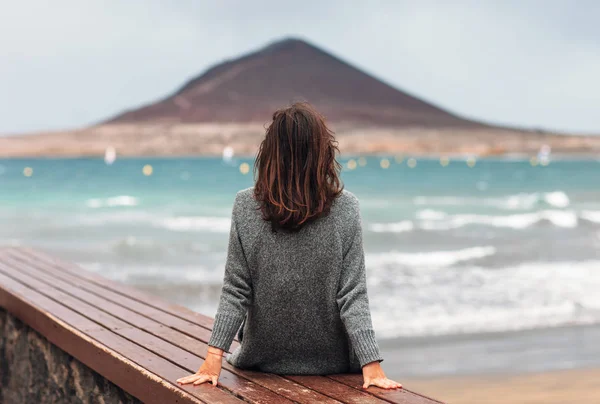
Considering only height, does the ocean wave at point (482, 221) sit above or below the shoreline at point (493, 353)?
above

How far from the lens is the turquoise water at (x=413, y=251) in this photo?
758 cm

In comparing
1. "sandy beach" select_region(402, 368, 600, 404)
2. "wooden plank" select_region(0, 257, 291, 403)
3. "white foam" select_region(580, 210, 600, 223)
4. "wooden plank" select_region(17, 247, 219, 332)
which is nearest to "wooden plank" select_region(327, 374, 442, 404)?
"wooden plank" select_region(0, 257, 291, 403)

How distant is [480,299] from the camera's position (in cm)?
810

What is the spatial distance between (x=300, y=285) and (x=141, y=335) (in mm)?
913

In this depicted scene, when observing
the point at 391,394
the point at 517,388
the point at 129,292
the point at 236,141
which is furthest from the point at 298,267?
the point at 236,141

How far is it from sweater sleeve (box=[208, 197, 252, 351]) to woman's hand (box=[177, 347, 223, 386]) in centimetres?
3

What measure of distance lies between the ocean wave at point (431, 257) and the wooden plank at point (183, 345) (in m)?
7.08

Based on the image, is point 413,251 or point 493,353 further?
point 413,251

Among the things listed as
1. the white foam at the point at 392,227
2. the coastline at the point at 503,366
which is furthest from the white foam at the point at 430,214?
the coastline at the point at 503,366

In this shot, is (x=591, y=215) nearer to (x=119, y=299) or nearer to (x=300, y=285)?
(x=119, y=299)

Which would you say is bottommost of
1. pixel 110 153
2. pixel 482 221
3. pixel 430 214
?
pixel 482 221

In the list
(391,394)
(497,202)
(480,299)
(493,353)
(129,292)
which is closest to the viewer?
(391,394)

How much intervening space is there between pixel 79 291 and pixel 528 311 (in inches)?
193

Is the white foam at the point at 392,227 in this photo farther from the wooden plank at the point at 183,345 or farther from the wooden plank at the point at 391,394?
the wooden plank at the point at 391,394
